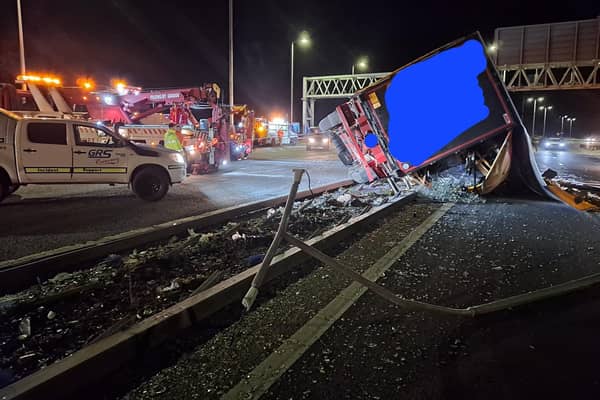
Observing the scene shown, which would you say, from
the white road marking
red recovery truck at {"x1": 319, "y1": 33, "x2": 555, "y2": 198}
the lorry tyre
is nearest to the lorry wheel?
the lorry tyre

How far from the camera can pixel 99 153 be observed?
980cm

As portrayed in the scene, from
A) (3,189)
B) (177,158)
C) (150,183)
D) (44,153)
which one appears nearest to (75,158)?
(44,153)

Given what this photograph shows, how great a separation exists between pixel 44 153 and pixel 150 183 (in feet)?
7.33

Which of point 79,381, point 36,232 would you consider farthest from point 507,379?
point 36,232

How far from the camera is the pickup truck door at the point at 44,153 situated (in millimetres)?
9195

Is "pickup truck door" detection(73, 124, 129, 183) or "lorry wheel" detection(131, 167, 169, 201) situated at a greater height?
"pickup truck door" detection(73, 124, 129, 183)

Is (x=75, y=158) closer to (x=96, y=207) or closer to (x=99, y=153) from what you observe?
(x=99, y=153)

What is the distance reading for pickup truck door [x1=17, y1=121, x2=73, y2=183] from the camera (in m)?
9.20

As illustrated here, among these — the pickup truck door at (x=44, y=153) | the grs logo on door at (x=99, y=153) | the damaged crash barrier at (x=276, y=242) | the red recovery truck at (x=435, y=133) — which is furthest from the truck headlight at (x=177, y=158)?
the damaged crash barrier at (x=276, y=242)

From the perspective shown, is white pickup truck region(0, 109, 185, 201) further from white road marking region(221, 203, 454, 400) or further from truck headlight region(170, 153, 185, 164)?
white road marking region(221, 203, 454, 400)

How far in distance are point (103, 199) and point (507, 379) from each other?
969 centimetres

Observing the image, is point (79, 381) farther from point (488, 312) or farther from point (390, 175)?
point (390, 175)

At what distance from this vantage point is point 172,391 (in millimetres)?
2883

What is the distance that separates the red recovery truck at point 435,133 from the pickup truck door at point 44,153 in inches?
235
